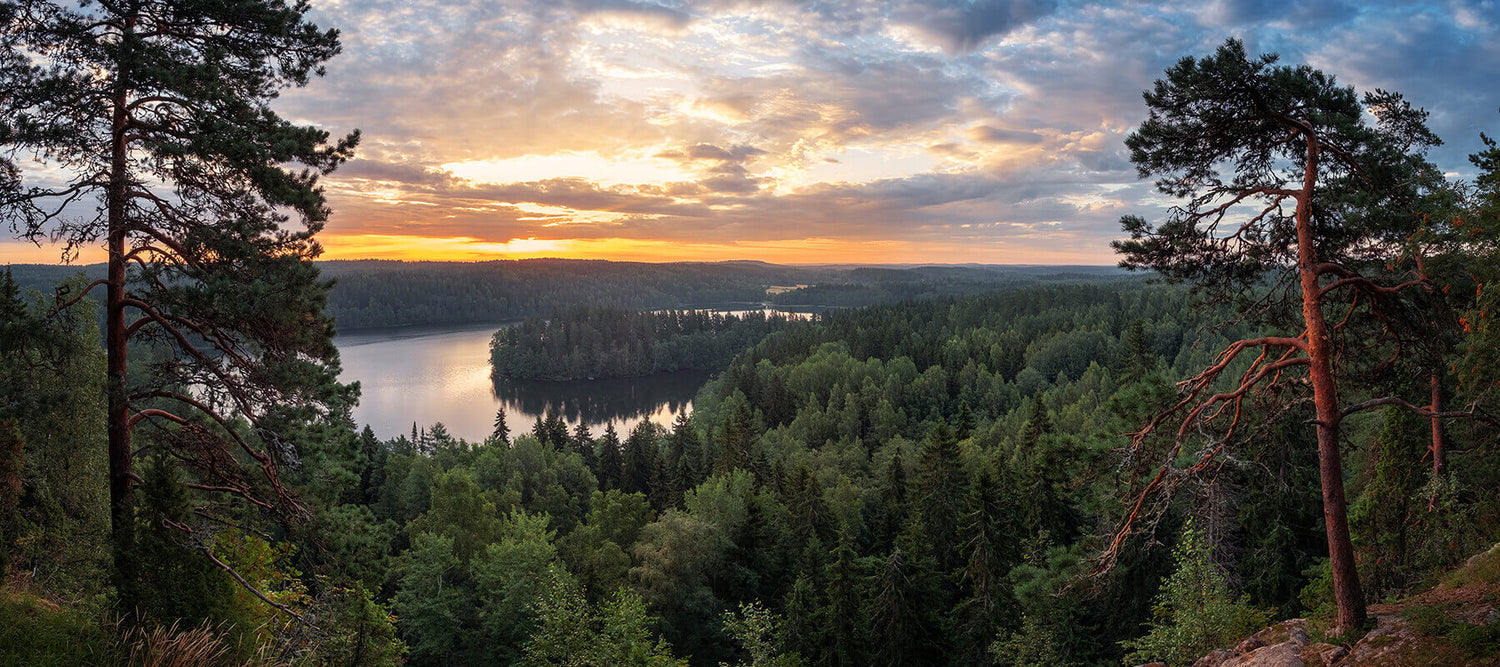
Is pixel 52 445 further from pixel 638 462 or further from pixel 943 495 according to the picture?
pixel 638 462

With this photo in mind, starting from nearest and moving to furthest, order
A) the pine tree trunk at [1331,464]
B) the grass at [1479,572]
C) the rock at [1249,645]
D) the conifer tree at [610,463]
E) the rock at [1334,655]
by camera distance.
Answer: the rock at [1334,655]
the pine tree trunk at [1331,464]
the grass at [1479,572]
the rock at [1249,645]
the conifer tree at [610,463]

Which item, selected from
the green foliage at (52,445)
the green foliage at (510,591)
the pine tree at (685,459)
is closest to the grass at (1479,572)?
the green foliage at (52,445)

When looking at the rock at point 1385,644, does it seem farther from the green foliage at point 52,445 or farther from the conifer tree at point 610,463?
the conifer tree at point 610,463

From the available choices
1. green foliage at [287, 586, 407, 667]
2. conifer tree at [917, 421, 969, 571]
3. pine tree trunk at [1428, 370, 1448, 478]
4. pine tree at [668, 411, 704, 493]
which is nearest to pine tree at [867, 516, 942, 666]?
conifer tree at [917, 421, 969, 571]

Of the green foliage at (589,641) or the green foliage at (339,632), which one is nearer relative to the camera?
the green foliage at (339,632)

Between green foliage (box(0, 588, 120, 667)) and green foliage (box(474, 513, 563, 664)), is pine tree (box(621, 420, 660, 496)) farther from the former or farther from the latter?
green foliage (box(0, 588, 120, 667))

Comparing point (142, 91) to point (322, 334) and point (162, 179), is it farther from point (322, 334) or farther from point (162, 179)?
point (322, 334)
